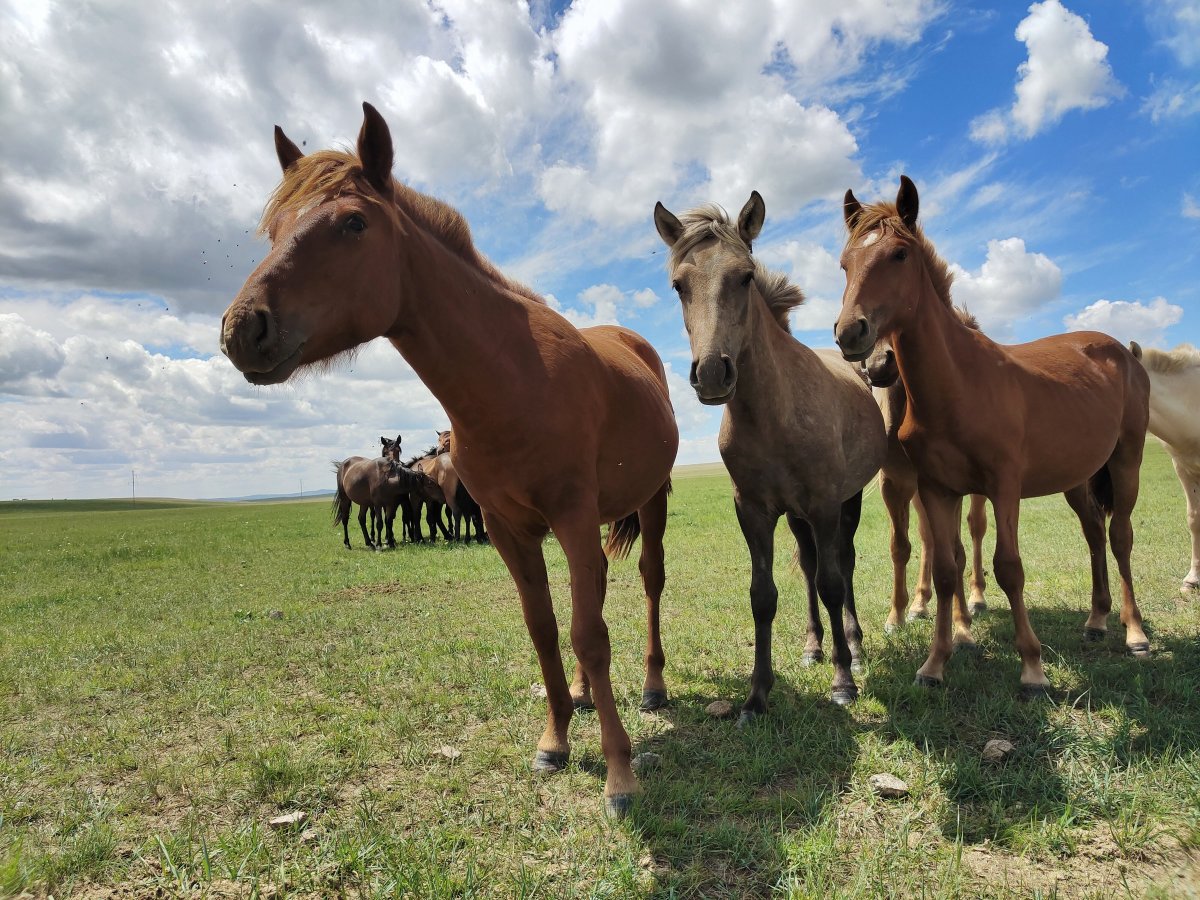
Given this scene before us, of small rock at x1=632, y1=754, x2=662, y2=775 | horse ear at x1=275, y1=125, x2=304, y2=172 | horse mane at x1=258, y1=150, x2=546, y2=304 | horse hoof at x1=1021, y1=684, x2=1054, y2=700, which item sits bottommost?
small rock at x1=632, y1=754, x2=662, y2=775

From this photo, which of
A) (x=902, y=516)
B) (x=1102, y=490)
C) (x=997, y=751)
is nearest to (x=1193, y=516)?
(x=1102, y=490)

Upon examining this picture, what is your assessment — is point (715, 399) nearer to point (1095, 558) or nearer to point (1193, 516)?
point (1095, 558)

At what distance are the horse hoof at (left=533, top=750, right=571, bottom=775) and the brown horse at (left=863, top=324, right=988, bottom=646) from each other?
351 cm

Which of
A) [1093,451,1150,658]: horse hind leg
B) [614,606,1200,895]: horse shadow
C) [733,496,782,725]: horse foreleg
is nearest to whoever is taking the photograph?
[614,606,1200,895]: horse shadow

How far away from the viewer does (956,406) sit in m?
4.29

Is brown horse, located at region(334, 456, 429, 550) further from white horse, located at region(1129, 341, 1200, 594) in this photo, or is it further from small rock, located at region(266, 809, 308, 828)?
white horse, located at region(1129, 341, 1200, 594)

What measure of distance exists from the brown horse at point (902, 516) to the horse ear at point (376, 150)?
3752 mm

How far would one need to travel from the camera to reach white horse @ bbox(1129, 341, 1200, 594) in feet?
23.2

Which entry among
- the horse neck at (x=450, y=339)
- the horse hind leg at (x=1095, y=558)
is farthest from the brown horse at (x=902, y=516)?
the horse neck at (x=450, y=339)

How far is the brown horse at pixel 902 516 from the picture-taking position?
4980 millimetres

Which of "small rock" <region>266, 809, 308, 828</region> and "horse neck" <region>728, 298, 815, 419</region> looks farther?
"horse neck" <region>728, 298, 815, 419</region>

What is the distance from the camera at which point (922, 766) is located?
3191 mm

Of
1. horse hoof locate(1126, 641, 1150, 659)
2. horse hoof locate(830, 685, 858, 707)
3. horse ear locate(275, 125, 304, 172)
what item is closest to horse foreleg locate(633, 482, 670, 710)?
horse hoof locate(830, 685, 858, 707)

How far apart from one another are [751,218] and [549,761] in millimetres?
3536
